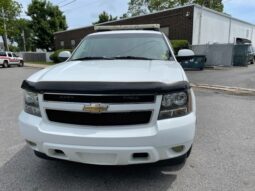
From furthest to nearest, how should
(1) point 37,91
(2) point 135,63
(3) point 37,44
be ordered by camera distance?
1. (3) point 37,44
2. (2) point 135,63
3. (1) point 37,91

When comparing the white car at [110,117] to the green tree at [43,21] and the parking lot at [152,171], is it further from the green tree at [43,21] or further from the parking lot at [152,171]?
the green tree at [43,21]

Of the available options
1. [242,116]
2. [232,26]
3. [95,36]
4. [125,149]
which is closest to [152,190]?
[125,149]

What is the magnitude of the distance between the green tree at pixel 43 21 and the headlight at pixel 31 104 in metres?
40.0

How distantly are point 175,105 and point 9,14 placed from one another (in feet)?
143

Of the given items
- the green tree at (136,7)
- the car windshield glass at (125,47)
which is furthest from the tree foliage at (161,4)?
the car windshield glass at (125,47)

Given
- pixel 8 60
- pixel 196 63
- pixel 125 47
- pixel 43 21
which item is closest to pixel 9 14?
pixel 43 21

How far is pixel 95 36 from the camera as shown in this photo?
4.64 m

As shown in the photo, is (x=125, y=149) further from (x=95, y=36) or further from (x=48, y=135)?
(x=95, y=36)

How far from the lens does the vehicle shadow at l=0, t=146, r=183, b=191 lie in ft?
9.16

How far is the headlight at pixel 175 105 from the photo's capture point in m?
2.44

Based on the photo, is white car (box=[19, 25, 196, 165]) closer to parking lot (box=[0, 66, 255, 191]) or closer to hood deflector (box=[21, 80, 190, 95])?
hood deflector (box=[21, 80, 190, 95])

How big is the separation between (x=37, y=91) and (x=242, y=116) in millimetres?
4660

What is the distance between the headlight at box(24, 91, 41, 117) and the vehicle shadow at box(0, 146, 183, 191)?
0.74 metres

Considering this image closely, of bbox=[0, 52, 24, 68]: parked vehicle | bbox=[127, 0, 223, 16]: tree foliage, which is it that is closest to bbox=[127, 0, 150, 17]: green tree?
bbox=[127, 0, 223, 16]: tree foliage
